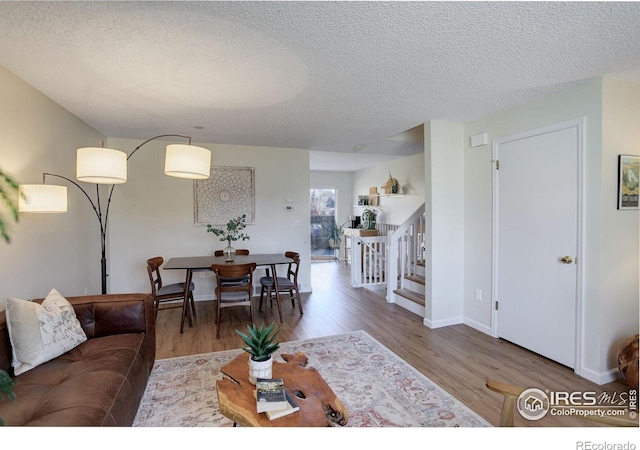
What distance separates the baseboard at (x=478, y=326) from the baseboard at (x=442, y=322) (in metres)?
0.09

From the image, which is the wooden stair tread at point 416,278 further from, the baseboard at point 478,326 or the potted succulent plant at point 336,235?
the potted succulent plant at point 336,235

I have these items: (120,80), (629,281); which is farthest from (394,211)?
(120,80)

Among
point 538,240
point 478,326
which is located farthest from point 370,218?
point 538,240

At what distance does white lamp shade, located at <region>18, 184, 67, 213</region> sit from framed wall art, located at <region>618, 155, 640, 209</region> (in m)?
4.32

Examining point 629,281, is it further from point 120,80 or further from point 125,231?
point 125,231

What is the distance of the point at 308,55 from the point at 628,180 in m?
A: 2.67

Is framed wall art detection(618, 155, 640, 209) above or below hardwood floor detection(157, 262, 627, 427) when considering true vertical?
above

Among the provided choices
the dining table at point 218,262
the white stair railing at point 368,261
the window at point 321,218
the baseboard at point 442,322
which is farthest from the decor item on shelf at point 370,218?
the baseboard at point 442,322

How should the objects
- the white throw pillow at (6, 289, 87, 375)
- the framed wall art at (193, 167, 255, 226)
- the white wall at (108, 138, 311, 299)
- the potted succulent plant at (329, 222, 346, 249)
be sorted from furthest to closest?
1. the potted succulent plant at (329, 222, 346, 249)
2. the framed wall art at (193, 167, 255, 226)
3. the white wall at (108, 138, 311, 299)
4. the white throw pillow at (6, 289, 87, 375)

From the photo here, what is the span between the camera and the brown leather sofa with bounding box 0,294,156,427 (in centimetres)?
143

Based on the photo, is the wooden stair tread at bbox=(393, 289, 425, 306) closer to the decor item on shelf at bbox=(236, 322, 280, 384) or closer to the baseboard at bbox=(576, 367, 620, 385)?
the baseboard at bbox=(576, 367, 620, 385)

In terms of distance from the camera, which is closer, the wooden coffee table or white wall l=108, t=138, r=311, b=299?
the wooden coffee table

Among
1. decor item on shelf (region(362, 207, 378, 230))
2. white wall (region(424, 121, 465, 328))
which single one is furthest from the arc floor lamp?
decor item on shelf (region(362, 207, 378, 230))

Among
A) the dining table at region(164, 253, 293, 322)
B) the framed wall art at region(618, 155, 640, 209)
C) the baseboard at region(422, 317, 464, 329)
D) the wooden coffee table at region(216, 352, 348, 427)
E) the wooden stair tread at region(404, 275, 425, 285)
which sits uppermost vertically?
the framed wall art at region(618, 155, 640, 209)
